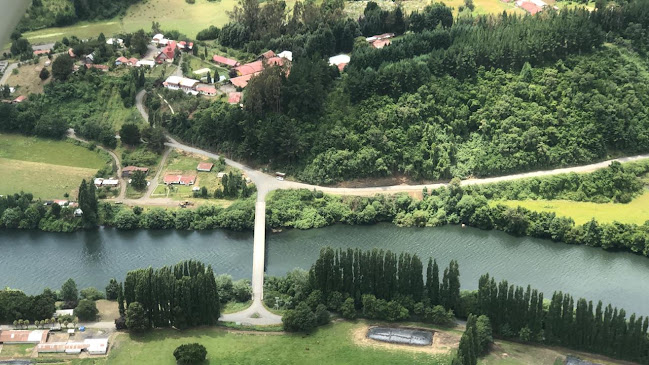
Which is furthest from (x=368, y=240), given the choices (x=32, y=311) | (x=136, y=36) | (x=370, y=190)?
(x=136, y=36)

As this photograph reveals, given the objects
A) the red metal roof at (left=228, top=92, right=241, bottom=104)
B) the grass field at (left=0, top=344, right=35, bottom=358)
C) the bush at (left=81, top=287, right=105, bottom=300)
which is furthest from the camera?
the red metal roof at (left=228, top=92, right=241, bottom=104)

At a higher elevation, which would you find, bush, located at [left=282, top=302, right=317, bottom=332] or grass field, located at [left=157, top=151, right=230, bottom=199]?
grass field, located at [left=157, top=151, right=230, bottom=199]

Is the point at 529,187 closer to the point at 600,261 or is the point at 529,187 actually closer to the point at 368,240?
the point at 600,261

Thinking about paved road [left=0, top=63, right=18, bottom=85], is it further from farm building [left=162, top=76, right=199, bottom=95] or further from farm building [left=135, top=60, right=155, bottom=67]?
farm building [left=162, top=76, right=199, bottom=95]

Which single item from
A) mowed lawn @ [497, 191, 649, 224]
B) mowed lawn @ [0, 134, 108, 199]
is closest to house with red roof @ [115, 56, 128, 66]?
mowed lawn @ [0, 134, 108, 199]

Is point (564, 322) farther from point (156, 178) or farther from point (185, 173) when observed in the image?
point (156, 178)

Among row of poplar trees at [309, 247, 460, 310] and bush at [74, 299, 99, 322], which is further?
row of poplar trees at [309, 247, 460, 310]

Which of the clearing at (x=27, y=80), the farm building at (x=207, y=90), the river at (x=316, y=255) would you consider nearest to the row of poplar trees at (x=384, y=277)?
the river at (x=316, y=255)

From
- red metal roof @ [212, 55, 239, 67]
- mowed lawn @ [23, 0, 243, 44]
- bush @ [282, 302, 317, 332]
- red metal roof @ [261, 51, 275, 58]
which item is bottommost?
bush @ [282, 302, 317, 332]
